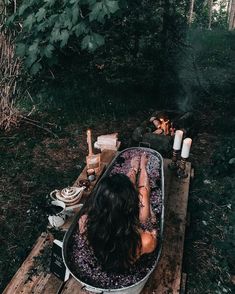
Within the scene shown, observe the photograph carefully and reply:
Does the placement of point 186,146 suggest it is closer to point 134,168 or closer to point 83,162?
point 134,168

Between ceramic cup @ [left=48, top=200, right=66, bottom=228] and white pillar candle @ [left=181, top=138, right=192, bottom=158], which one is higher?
white pillar candle @ [left=181, top=138, right=192, bottom=158]

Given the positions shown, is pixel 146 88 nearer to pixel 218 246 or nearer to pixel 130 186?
pixel 218 246

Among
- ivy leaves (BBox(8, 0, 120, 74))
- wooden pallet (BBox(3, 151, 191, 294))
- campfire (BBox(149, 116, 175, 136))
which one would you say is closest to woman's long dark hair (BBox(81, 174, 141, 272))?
wooden pallet (BBox(3, 151, 191, 294))

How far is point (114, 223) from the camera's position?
2299mm

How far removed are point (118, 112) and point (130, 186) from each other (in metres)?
5.24

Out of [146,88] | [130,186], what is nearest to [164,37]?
[146,88]

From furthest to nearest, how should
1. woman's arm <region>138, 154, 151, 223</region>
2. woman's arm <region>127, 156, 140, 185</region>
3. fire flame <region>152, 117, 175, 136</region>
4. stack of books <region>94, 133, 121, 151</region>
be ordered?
fire flame <region>152, 117, 175, 136</region>, stack of books <region>94, 133, 121, 151</region>, woman's arm <region>127, 156, 140, 185</region>, woman's arm <region>138, 154, 151, 223</region>

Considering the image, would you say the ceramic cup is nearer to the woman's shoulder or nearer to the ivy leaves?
the woman's shoulder

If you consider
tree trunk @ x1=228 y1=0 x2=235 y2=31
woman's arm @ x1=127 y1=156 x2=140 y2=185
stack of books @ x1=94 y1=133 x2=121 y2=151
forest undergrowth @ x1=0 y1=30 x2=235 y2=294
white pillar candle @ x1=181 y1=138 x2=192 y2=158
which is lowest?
forest undergrowth @ x1=0 y1=30 x2=235 y2=294

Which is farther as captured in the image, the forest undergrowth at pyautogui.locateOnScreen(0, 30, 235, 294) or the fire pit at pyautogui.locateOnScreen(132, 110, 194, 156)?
the fire pit at pyautogui.locateOnScreen(132, 110, 194, 156)

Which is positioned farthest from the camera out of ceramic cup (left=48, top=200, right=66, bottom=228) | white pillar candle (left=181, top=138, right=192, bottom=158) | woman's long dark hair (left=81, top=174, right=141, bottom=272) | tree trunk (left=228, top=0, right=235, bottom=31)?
tree trunk (left=228, top=0, right=235, bottom=31)

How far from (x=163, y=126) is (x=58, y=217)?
10.8 ft

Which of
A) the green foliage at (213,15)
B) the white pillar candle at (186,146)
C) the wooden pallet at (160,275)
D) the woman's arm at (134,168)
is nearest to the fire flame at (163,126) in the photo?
the white pillar candle at (186,146)

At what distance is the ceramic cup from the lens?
322 centimetres
